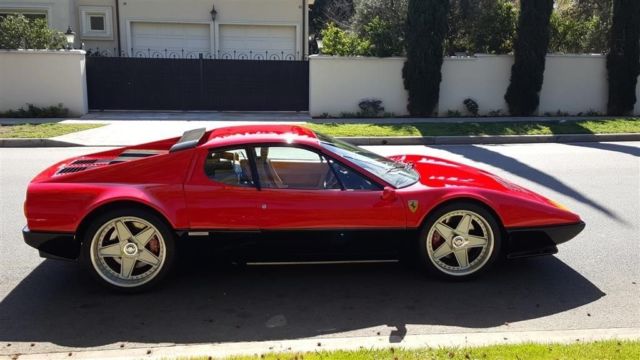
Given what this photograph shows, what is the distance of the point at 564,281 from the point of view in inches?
195

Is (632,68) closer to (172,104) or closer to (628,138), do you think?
(628,138)

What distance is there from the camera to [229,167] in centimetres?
474

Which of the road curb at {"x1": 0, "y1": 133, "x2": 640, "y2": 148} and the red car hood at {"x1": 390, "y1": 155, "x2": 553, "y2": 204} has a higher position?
the red car hood at {"x1": 390, "y1": 155, "x2": 553, "y2": 204}

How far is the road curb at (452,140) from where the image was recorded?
1331 centimetres

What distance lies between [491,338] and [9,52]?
18240mm

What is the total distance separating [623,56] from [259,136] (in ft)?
58.5

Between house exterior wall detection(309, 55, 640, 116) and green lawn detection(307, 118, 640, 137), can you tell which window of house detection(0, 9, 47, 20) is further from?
green lawn detection(307, 118, 640, 137)

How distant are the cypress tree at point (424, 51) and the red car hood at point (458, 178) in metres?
13.0

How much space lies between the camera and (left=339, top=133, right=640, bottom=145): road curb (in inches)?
554

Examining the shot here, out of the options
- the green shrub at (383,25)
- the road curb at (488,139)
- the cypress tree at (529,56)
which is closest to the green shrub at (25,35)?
the green shrub at (383,25)

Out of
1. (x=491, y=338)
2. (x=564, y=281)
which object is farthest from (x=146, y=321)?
(x=564, y=281)

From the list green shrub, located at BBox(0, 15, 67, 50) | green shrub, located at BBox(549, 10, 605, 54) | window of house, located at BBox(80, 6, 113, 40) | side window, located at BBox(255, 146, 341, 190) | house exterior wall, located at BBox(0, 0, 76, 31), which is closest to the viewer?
side window, located at BBox(255, 146, 341, 190)

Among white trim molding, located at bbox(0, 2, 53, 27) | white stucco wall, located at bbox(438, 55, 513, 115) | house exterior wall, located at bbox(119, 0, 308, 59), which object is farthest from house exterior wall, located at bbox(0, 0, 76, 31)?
white stucco wall, located at bbox(438, 55, 513, 115)

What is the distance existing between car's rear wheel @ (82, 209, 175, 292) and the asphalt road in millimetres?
136
